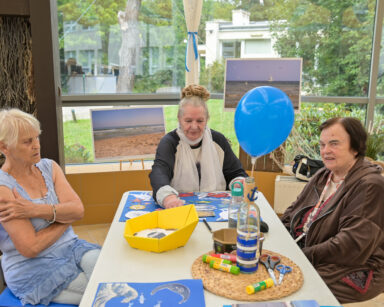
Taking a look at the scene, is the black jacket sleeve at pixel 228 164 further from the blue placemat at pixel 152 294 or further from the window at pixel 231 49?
the window at pixel 231 49

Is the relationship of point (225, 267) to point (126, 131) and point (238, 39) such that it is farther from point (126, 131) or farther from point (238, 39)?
point (238, 39)

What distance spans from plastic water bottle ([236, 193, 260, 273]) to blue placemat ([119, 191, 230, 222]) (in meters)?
0.49

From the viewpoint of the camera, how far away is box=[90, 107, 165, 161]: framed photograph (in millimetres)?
3545

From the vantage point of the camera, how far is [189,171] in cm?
227

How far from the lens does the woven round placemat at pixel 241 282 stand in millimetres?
1146

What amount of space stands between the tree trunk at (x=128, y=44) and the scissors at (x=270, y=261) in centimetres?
304

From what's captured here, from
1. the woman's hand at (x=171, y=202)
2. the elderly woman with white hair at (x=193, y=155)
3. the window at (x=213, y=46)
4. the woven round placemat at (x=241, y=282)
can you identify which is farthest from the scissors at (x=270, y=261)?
the window at (x=213, y=46)

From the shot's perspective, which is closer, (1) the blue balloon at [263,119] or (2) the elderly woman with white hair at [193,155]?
(1) the blue balloon at [263,119]

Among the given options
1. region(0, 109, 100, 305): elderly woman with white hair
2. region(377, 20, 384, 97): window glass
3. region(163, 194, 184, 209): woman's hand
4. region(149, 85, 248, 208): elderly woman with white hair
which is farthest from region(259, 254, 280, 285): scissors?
region(377, 20, 384, 97): window glass

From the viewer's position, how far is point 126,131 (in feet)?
11.8

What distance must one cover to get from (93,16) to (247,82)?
1748mm

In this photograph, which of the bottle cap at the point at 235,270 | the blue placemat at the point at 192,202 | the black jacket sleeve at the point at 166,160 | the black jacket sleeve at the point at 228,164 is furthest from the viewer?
the black jacket sleeve at the point at 228,164

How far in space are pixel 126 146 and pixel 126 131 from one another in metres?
0.15

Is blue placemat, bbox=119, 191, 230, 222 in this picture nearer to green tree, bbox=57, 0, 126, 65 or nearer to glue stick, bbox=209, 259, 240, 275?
glue stick, bbox=209, 259, 240, 275
